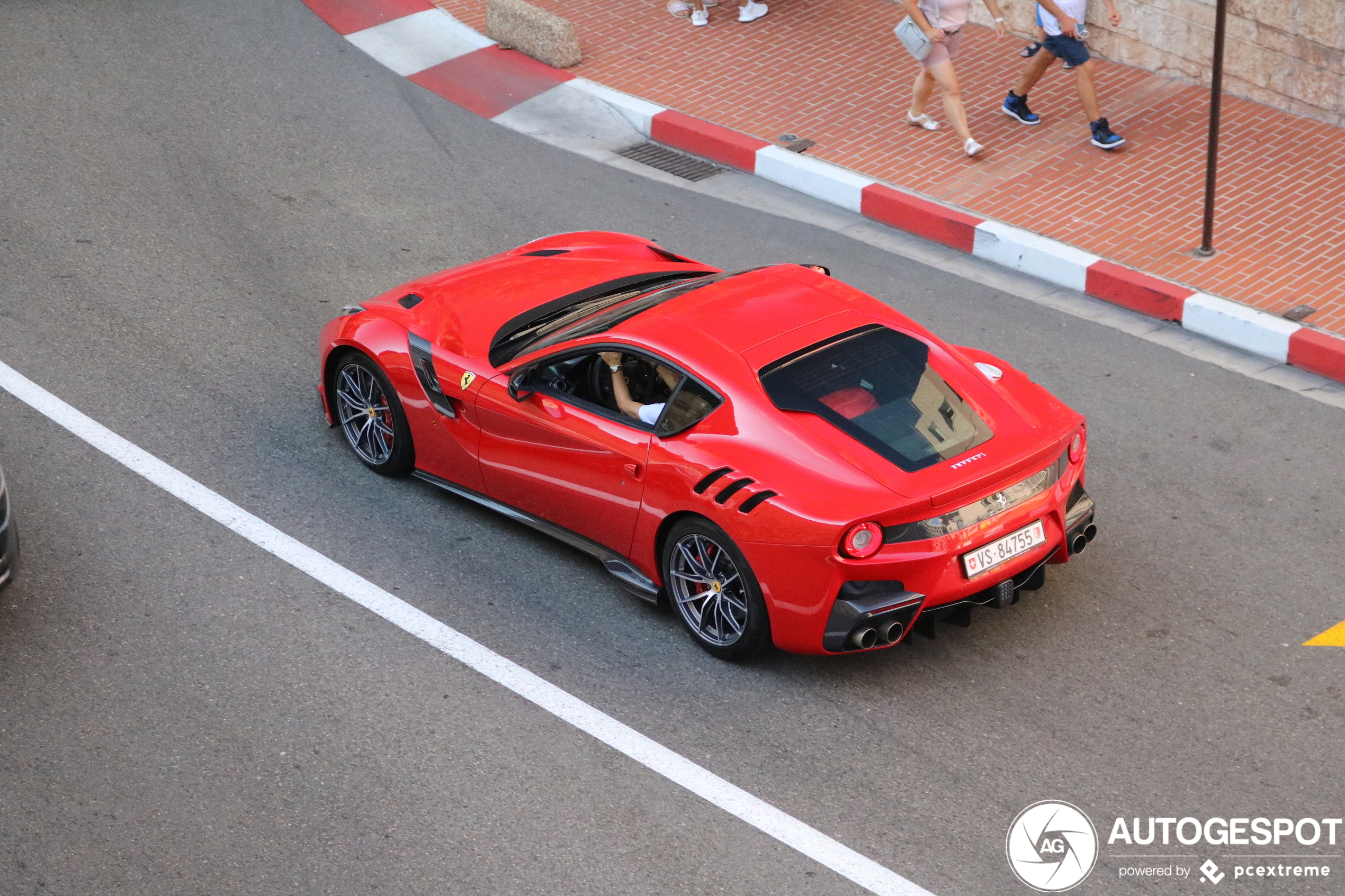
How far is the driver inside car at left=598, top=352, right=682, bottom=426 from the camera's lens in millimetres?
6117

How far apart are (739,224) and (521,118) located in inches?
104

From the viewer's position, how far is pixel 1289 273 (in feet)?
29.8

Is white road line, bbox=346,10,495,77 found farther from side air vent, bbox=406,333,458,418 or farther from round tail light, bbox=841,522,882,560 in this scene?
round tail light, bbox=841,522,882,560

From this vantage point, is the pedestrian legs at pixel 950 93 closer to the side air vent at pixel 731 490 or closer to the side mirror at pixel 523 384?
the side mirror at pixel 523 384

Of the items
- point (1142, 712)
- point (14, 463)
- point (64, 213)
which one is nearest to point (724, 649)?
point (1142, 712)

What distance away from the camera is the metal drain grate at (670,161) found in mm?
11148

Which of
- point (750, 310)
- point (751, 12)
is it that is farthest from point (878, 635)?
point (751, 12)

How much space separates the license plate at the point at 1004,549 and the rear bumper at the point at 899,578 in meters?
0.02

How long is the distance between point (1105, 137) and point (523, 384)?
6.14 m

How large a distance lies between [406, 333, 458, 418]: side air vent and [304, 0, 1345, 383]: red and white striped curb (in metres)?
4.48

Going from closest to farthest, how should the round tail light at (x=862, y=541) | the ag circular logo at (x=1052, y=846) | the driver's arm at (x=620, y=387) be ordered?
the ag circular logo at (x=1052, y=846) → the round tail light at (x=862, y=541) → the driver's arm at (x=620, y=387)

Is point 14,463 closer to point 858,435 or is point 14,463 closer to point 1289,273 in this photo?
point 858,435

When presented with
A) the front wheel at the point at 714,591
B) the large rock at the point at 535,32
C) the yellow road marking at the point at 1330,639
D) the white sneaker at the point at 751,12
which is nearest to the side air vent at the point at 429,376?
the front wheel at the point at 714,591

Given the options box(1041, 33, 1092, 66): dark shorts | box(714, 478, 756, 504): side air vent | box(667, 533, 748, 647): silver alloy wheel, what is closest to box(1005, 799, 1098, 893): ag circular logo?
box(667, 533, 748, 647): silver alloy wheel
